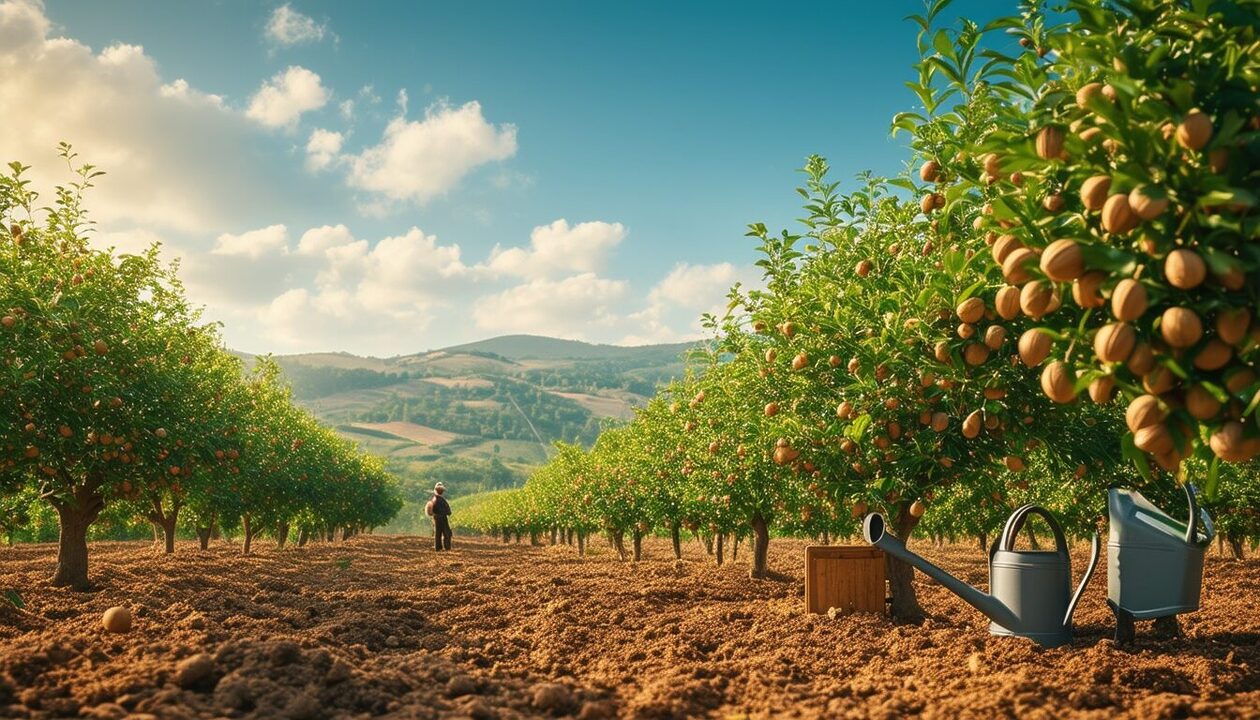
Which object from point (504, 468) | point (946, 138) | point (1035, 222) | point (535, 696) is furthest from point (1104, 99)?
point (504, 468)

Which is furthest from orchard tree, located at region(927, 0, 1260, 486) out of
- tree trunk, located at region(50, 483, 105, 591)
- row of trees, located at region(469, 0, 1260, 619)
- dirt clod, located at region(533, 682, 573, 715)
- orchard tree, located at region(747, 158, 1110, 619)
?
tree trunk, located at region(50, 483, 105, 591)

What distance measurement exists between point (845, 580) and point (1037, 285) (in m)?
5.19

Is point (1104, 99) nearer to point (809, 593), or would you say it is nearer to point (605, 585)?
point (809, 593)

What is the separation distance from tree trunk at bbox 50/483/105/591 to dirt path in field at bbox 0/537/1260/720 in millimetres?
450

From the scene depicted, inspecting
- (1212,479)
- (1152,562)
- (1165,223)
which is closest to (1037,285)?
(1165,223)

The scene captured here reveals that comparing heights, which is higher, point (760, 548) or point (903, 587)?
point (903, 587)

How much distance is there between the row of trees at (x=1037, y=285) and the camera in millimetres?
2678

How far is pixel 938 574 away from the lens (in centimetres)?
541

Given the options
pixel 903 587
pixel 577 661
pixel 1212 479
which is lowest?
pixel 577 661

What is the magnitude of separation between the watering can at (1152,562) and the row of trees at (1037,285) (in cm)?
38

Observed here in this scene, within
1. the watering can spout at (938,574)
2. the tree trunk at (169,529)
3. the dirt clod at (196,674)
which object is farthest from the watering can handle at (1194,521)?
the tree trunk at (169,529)

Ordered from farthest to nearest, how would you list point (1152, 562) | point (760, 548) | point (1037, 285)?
point (760, 548), point (1152, 562), point (1037, 285)

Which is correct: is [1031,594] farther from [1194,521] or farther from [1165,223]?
[1165,223]

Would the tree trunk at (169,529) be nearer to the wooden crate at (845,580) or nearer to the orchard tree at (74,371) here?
the orchard tree at (74,371)
